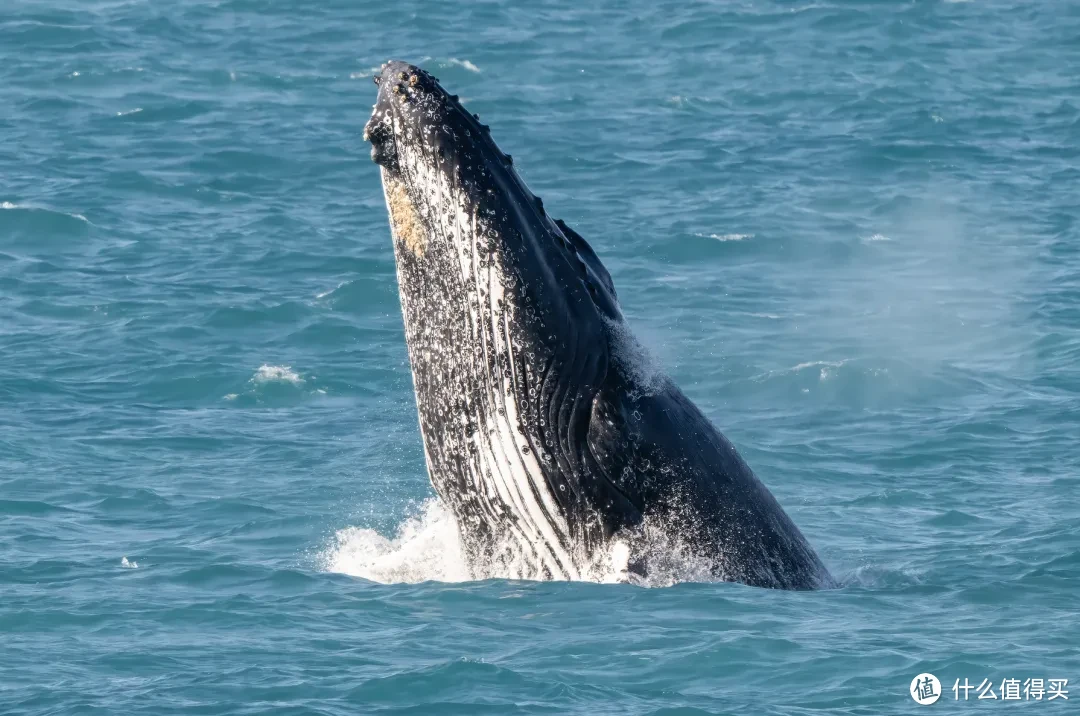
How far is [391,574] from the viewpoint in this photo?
545 inches

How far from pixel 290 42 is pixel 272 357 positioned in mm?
31219

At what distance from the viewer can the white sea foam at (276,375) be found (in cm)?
2409

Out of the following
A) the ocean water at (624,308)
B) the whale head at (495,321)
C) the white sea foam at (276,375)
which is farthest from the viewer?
the white sea foam at (276,375)

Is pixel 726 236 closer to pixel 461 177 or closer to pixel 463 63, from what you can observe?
pixel 463 63

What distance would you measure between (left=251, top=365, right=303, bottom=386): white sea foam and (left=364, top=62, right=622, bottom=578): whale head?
494 inches

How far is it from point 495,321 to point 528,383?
468 mm

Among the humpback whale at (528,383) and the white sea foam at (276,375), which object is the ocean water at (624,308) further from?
the humpback whale at (528,383)

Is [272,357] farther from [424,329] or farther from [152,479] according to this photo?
[424,329]

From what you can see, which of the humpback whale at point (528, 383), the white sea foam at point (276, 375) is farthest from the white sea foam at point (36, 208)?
the humpback whale at point (528, 383)

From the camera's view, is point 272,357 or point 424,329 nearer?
point 424,329

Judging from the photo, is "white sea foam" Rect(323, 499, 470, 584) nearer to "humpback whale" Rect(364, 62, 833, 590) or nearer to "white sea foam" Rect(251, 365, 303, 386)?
"humpback whale" Rect(364, 62, 833, 590)

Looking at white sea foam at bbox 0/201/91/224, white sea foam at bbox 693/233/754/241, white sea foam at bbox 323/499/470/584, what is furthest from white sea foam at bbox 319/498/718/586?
white sea foam at bbox 0/201/91/224

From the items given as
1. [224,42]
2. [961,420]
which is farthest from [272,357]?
[224,42]

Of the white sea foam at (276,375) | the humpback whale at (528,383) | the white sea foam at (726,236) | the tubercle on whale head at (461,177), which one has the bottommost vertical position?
the white sea foam at (276,375)
